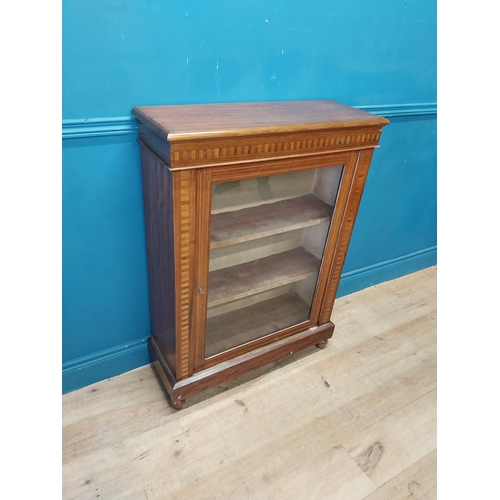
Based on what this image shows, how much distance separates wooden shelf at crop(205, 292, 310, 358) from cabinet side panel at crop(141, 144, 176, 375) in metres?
0.15

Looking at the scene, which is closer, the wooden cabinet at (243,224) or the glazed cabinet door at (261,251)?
the wooden cabinet at (243,224)

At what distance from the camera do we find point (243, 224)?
1.08 m

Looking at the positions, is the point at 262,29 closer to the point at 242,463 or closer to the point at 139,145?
the point at 139,145

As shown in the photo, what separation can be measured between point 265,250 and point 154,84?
612 mm

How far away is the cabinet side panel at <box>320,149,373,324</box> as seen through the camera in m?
1.10

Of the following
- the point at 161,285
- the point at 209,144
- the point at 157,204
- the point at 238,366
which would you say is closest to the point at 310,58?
the point at 209,144

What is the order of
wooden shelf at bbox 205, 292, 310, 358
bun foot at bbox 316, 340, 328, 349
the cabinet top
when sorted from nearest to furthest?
the cabinet top < wooden shelf at bbox 205, 292, 310, 358 < bun foot at bbox 316, 340, 328, 349

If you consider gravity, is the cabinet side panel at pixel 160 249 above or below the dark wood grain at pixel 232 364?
above

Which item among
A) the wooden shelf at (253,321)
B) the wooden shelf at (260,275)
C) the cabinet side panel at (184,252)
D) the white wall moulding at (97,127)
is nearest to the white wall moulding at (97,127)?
the white wall moulding at (97,127)

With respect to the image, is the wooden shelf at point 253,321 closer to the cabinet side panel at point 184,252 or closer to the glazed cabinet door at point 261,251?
the glazed cabinet door at point 261,251

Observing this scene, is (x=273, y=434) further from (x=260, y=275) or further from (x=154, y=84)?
(x=154, y=84)

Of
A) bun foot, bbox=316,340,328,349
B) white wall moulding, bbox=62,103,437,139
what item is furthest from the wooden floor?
white wall moulding, bbox=62,103,437,139

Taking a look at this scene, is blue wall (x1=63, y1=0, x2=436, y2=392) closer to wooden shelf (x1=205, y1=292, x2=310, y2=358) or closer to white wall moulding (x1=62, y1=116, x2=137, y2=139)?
white wall moulding (x1=62, y1=116, x2=137, y2=139)

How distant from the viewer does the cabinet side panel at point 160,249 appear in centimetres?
89
